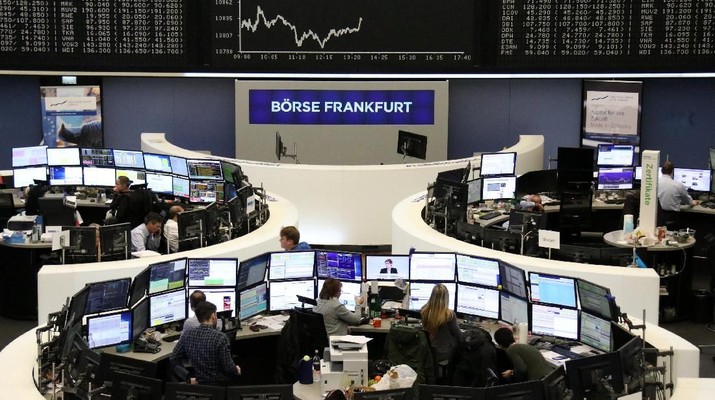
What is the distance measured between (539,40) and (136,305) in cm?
715

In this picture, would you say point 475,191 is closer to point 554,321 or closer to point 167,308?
point 554,321

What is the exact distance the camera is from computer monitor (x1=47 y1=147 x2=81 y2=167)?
1437cm

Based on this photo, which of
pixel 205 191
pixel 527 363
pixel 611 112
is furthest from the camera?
pixel 611 112

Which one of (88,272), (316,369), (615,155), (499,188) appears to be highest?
(615,155)

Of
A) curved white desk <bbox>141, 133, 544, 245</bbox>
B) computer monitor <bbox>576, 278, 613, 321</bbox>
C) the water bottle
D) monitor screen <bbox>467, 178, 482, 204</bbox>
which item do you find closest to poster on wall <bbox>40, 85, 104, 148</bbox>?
curved white desk <bbox>141, 133, 544, 245</bbox>

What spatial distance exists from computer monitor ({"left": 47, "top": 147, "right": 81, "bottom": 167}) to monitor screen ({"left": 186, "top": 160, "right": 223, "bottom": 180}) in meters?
1.75

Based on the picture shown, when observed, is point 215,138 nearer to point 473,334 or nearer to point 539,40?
point 539,40

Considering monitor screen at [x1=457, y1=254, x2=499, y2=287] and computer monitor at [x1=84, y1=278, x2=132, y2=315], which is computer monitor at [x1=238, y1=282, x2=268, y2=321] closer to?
computer monitor at [x1=84, y1=278, x2=132, y2=315]

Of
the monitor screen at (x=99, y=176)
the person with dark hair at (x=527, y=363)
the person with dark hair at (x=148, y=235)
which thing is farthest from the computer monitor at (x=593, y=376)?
the monitor screen at (x=99, y=176)

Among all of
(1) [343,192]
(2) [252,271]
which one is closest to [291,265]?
(2) [252,271]

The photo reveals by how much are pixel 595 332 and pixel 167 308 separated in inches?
129

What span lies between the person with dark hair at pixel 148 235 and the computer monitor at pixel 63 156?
3645mm

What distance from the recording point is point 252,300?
9211 mm

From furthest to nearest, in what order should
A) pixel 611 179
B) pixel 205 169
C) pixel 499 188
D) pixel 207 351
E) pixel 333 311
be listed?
pixel 611 179
pixel 499 188
pixel 205 169
pixel 333 311
pixel 207 351
